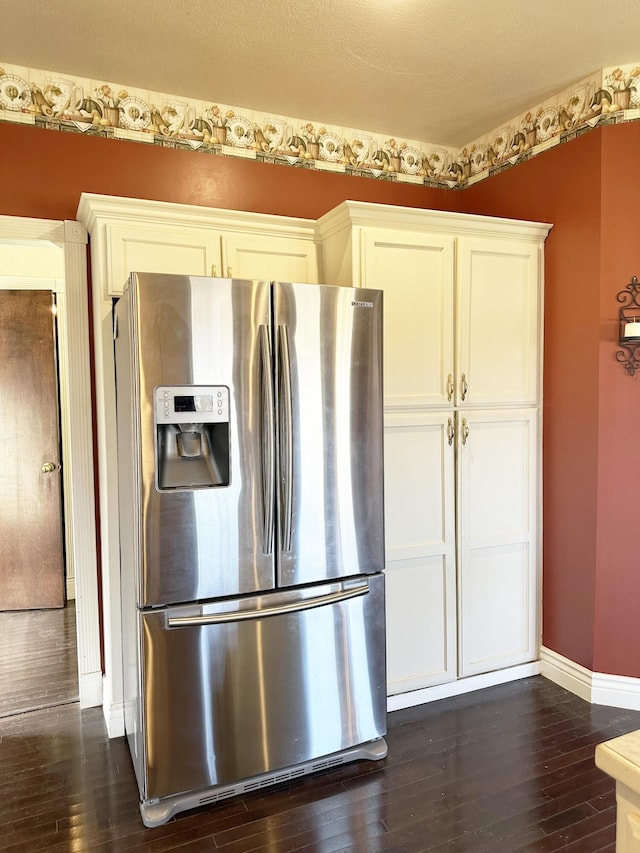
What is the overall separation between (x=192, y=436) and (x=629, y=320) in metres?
1.97

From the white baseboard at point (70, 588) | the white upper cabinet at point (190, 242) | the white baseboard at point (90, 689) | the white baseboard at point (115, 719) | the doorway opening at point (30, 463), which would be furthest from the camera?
the white baseboard at point (70, 588)

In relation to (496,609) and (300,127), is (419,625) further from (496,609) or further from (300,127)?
(300,127)

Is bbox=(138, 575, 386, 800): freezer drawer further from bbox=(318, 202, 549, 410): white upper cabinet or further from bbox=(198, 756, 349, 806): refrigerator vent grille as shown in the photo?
bbox=(318, 202, 549, 410): white upper cabinet

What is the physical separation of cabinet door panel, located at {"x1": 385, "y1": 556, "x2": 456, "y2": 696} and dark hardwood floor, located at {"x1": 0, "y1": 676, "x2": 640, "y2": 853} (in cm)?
18

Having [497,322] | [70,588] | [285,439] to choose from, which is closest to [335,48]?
[497,322]

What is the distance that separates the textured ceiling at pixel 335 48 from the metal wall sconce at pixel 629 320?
3.20 ft

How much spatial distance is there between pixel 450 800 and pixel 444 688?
71 centimetres

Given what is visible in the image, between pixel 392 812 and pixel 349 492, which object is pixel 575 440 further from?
pixel 392 812

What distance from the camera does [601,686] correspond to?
276 centimetres

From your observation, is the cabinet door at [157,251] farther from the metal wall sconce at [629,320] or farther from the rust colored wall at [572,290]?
the metal wall sconce at [629,320]

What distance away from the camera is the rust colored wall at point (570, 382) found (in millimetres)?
2736

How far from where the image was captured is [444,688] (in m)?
2.84

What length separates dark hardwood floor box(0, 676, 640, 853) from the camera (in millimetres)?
1948

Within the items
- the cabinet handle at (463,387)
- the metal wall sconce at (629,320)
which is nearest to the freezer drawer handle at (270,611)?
the cabinet handle at (463,387)
